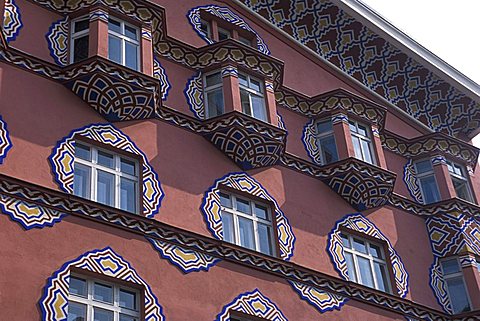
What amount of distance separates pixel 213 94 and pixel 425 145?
5.51 metres

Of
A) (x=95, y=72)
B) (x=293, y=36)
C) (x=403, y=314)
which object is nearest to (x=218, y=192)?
(x=95, y=72)

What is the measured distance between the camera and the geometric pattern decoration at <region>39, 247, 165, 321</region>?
38.4 ft

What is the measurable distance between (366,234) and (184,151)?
403 centimetres

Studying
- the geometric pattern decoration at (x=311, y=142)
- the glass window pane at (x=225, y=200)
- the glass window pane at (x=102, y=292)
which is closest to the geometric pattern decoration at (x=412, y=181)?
the geometric pattern decoration at (x=311, y=142)

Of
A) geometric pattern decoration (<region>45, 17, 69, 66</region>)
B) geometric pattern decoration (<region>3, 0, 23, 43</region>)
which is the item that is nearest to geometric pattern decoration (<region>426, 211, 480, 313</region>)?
geometric pattern decoration (<region>45, 17, 69, 66</region>)

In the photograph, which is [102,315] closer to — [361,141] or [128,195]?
[128,195]

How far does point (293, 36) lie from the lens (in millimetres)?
19844

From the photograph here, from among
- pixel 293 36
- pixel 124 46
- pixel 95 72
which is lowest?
pixel 95 72

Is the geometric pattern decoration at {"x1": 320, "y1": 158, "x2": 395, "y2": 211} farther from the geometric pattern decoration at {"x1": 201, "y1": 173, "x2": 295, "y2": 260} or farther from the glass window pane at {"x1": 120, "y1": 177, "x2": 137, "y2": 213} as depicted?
the glass window pane at {"x1": 120, "y1": 177, "x2": 137, "y2": 213}

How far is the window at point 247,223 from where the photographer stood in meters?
15.0

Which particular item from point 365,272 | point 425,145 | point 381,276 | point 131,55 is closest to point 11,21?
point 131,55

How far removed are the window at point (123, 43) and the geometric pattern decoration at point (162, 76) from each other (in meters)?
0.64

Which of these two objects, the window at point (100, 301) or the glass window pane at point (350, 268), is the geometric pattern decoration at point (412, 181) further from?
the window at point (100, 301)

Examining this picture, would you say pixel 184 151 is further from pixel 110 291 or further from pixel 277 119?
pixel 110 291
